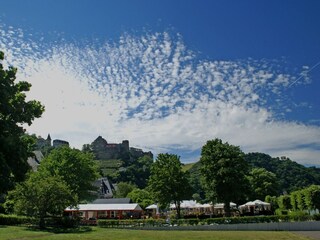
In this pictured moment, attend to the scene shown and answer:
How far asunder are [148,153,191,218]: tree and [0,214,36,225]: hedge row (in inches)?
732

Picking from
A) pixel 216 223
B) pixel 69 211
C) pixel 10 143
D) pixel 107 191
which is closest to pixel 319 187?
pixel 216 223

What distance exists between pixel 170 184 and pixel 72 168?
14859mm

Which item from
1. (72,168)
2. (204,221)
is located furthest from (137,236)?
(72,168)

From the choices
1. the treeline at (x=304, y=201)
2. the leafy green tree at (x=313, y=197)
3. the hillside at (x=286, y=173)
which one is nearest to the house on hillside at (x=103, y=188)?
the hillside at (x=286, y=173)

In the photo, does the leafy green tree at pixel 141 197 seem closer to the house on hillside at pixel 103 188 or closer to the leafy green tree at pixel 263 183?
the house on hillside at pixel 103 188

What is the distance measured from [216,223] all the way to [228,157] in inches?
503

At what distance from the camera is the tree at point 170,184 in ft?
178

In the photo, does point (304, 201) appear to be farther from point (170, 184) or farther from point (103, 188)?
point (103, 188)

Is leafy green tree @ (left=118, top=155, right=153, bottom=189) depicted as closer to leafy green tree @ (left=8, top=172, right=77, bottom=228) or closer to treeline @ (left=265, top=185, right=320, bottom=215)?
treeline @ (left=265, top=185, right=320, bottom=215)

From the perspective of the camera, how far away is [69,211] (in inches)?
2667

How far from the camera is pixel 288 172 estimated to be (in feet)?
538

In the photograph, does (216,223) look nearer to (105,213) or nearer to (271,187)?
(105,213)

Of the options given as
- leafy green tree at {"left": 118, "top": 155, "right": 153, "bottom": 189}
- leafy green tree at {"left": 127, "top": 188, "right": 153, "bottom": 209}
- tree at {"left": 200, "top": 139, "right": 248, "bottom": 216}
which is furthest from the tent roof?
leafy green tree at {"left": 118, "top": 155, "right": 153, "bottom": 189}

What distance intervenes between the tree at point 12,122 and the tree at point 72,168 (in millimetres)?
31285
